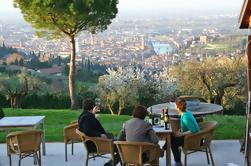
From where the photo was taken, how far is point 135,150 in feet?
21.9

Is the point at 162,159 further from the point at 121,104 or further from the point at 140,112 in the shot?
the point at 121,104

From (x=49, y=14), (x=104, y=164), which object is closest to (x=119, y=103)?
(x=49, y=14)

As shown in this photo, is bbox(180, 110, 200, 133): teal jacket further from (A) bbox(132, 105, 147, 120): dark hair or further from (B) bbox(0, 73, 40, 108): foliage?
(B) bbox(0, 73, 40, 108): foliage

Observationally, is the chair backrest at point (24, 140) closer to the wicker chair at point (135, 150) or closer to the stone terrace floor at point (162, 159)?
the stone terrace floor at point (162, 159)

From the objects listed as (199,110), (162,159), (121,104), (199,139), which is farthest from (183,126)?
(121,104)

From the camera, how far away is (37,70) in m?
30.8

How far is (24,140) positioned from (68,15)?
12.8 m

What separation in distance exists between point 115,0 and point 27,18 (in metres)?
3.63

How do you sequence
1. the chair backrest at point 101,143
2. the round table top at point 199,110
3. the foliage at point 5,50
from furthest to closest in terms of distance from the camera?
the foliage at point 5,50, the round table top at point 199,110, the chair backrest at point 101,143

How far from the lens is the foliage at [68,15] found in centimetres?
1961

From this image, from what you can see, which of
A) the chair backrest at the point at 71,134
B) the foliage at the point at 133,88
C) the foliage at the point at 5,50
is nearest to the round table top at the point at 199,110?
the chair backrest at the point at 71,134

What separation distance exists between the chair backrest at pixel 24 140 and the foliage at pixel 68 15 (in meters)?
12.3

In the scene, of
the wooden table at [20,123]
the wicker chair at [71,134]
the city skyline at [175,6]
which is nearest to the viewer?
the wooden table at [20,123]

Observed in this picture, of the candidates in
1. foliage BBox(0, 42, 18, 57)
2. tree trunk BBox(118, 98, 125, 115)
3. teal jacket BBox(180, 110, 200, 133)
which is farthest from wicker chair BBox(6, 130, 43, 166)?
foliage BBox(0, 42, 18, 57)
